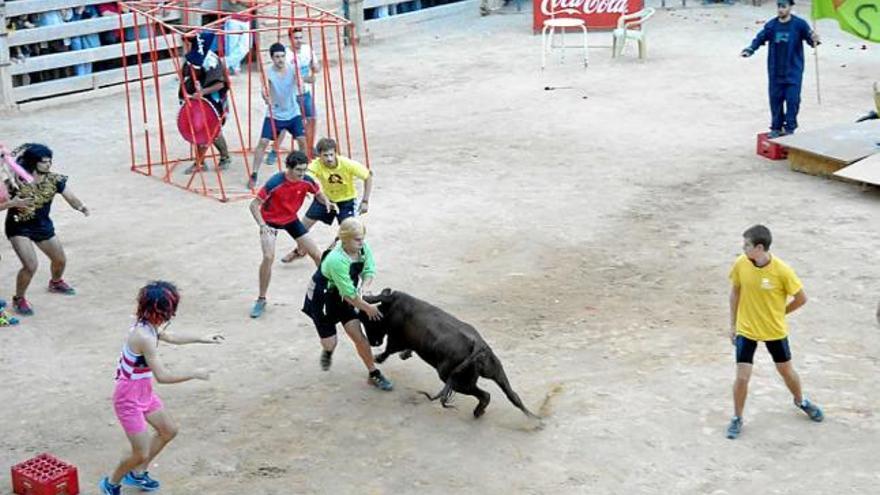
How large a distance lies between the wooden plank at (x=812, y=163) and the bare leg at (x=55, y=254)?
7.71 metres

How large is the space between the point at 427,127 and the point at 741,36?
7.60 metres

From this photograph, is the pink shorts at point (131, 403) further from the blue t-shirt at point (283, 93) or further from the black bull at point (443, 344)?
the blue t-shirt at point (283, 93)

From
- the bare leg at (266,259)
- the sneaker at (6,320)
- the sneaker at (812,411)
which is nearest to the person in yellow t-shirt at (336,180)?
the bare leg at (266,259)

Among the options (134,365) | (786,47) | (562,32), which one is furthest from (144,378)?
(562,32)

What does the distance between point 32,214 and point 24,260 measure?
371 millimetres

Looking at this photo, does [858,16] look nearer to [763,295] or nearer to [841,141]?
[841,141]

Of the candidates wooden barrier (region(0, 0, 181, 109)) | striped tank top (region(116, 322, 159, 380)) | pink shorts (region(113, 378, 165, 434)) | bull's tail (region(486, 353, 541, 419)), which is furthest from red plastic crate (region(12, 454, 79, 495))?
wooden barrier (region(0, 0, 181, 109))

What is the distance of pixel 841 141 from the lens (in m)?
14.6

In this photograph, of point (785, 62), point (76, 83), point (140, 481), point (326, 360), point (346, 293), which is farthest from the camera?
point (76, 83)

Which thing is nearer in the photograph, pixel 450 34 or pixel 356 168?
pixel 356 168

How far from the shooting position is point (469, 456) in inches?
328

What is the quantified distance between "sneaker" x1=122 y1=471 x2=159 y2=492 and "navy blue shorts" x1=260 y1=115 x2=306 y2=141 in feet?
23.2

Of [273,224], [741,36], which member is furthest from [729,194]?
[741,36]

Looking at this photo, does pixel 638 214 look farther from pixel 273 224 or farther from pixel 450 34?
pixel 450 34
